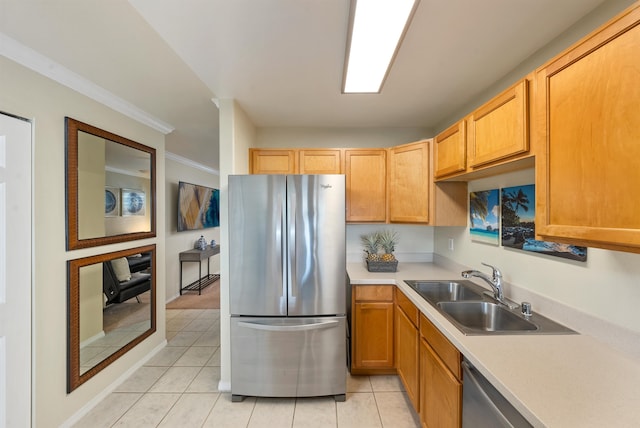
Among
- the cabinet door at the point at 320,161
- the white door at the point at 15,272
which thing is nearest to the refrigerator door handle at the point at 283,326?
the white door at the point at 15,272

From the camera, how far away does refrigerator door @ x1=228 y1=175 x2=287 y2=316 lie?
77.8 inches

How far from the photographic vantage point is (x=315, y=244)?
1.99 metres

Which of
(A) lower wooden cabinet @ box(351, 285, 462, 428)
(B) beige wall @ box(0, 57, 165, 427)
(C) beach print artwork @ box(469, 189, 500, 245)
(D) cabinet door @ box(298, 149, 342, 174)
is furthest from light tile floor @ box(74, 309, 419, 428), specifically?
(D) cabinet door @ box(298, 149, 342, 174)

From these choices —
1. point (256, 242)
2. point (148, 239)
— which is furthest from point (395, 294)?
point (148, 239)

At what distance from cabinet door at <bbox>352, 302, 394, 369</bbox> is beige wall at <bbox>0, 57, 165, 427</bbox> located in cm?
214

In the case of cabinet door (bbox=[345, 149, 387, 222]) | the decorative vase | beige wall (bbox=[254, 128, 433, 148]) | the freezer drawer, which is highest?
beige wall (bbox=[254, 128, 433, 148])

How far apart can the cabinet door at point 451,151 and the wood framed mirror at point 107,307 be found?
2.84 metres

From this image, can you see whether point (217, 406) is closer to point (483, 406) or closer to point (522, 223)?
point (483, 406)

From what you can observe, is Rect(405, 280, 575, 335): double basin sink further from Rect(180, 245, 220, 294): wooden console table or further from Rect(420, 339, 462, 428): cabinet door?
Rect(180, 245, 220, 294): wooden console table

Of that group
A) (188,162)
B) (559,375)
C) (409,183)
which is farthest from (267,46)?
(188,162)

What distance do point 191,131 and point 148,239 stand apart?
54.5 inches

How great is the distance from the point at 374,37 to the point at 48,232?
2.34m

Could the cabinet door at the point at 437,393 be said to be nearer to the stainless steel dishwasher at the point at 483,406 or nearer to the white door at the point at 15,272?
the stainless steel dishwasher at the point at 483,406

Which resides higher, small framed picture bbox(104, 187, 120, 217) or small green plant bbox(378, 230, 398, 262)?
small framed picture bbox(104, 187, 120, 217)
